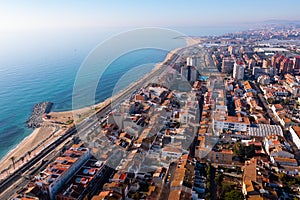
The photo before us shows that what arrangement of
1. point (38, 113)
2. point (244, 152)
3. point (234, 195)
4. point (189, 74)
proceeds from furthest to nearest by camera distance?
1. point (189, 74)
2. point (38, 113)
3. point (244, 152)
4. point (234, 195)

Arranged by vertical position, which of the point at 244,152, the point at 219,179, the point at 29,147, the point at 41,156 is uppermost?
the point at 244,152

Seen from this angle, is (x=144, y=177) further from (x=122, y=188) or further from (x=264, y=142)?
(x=264, y=142)

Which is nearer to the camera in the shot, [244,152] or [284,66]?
[244,152]

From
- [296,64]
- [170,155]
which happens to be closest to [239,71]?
[296,64]

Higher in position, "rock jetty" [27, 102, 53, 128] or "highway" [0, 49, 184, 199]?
"highway" [0, 49, 184, 199]

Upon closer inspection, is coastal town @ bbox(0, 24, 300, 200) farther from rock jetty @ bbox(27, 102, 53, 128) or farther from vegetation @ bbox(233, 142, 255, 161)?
rock jetty @ bbox(27, 102, 53, 128)

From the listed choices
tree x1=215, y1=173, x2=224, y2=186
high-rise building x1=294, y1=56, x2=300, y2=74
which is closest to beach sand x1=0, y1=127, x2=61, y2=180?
tree x1=215, y1=173, x2=224, y2=186

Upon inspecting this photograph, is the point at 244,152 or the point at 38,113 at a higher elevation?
the point at 244,152

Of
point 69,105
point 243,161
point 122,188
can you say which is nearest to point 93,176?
point 122,188

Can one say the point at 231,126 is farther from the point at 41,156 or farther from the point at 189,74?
the point at 189,74
